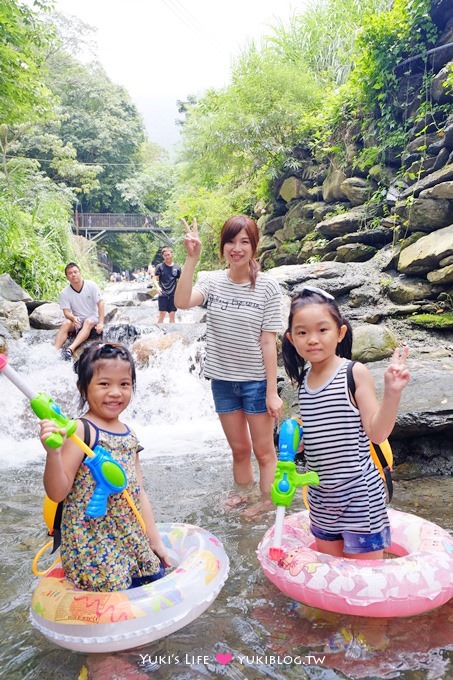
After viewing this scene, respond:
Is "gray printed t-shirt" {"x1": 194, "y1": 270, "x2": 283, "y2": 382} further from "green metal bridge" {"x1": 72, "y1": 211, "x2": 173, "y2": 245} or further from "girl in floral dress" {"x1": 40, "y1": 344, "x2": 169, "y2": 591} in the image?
"green metal bridge" {"x1": 72, "y1": 211, "x2": 173, "y2": 245}

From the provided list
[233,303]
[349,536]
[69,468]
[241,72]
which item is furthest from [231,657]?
[241,72]

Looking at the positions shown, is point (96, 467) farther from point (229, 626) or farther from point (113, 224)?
point (113, 224)

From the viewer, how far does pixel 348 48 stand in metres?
15.1

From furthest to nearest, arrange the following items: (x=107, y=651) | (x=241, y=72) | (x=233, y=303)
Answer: (x=241, y=72) → (x=233, y=303) → (x=107, y=651)

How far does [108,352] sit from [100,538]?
72cm

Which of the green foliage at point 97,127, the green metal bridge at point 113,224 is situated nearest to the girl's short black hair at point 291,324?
A: the green metal bridge at point 113,224

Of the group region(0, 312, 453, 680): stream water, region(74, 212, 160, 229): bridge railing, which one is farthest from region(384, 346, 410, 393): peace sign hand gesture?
region(74, 212, 160, 229): bridge railing

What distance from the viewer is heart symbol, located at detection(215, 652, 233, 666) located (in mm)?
1919

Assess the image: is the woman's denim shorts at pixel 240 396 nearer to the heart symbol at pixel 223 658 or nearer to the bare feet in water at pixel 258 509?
the bare feet in water at pixel 258 509

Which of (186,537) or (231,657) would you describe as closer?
(231,657)

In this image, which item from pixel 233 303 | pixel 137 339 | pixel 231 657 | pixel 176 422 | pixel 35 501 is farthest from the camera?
pixel 137 339

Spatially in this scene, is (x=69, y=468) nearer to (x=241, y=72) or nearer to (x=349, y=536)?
(x=349, y=536)

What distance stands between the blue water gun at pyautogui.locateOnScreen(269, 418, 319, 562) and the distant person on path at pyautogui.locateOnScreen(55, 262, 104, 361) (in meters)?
5.69

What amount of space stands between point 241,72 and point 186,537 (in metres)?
15.2
